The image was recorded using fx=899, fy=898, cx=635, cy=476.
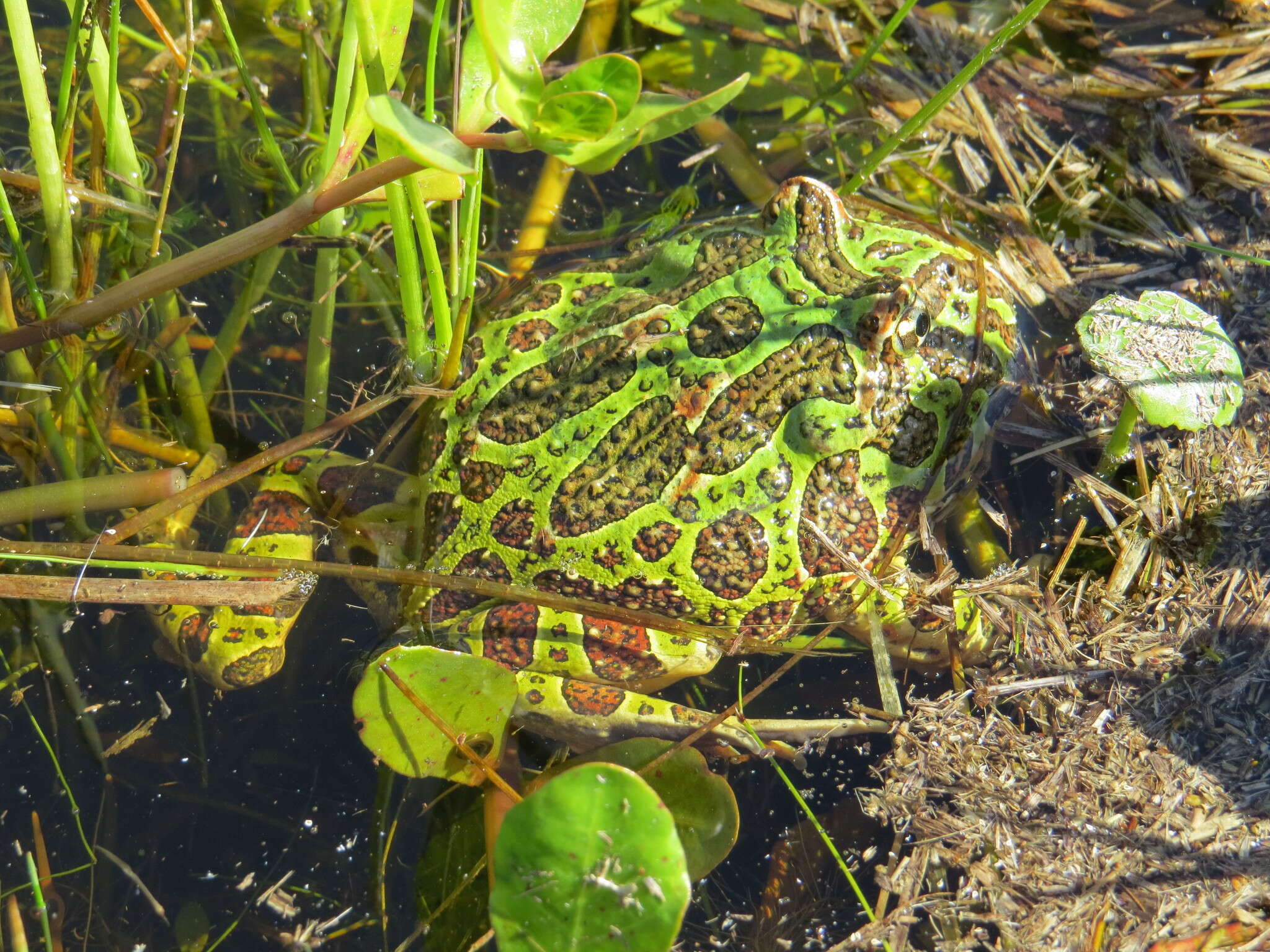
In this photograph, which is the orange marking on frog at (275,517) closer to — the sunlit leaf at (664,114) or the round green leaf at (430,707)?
the round green leaf at (430,707)

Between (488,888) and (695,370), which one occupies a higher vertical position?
(695,370)

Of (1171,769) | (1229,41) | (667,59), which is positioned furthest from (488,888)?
(1229,41)

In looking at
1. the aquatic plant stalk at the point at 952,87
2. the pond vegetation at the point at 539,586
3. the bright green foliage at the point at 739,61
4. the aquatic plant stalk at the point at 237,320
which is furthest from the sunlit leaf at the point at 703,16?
the aquatic plant stalk at the point at 237,320

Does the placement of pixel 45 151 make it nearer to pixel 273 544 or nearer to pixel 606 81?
pixel 273 544

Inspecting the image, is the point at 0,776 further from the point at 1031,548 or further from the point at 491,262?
the point at 1031,548

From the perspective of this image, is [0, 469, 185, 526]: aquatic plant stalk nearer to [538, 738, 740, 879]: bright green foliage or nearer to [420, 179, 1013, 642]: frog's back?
[420, 179, 1013, 642]: frog's back

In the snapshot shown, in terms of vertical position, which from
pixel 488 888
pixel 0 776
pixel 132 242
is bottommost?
pixel 488 888

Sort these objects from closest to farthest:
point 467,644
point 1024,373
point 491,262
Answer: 1. point 467,644
2. point 1024,373
3. point 491,262
